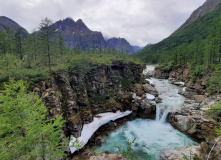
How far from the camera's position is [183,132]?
17.2 metres

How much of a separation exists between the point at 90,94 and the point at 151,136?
14481 mm

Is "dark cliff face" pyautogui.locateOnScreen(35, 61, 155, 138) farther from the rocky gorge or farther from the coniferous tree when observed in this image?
the coniferous tree

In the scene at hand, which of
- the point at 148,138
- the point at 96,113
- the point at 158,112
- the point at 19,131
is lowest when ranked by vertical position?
the point at 148,138

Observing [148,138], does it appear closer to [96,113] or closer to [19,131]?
[96,113]

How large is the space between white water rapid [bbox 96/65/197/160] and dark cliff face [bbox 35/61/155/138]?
2.41 metres

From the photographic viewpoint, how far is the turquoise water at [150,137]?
14.8 m

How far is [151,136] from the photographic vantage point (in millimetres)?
17203

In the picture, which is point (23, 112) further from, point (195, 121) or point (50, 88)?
point (195, 121)

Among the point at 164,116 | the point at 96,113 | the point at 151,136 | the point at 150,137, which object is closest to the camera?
the point at 150,137

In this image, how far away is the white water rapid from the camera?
1482 centimetres

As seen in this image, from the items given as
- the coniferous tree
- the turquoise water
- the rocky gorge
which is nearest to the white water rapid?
the turquoise water

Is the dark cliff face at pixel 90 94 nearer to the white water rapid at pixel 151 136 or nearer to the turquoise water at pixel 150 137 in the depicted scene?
the white water rapid at pixel 151 136

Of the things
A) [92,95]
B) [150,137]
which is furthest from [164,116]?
[92,95]

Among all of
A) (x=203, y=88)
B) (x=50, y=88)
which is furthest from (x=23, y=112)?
(x=203, y=88)
